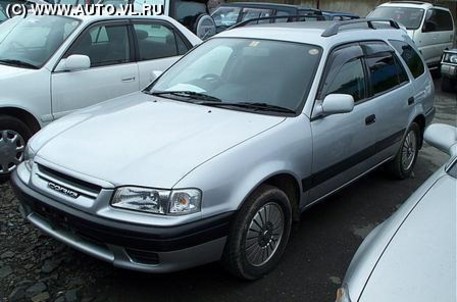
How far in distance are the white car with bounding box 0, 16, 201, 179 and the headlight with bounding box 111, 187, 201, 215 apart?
79.6 inches

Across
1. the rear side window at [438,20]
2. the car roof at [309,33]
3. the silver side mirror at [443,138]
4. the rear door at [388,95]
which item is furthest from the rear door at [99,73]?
the rear side window at [438,20]

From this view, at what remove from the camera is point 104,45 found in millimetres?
5281

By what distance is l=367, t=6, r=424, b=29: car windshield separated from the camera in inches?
457

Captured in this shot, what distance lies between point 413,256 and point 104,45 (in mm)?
4213

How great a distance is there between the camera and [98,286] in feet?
10.2

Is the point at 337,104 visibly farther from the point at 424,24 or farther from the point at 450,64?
the point at 424,24

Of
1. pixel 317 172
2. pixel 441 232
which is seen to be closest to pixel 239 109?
pixel 317 172

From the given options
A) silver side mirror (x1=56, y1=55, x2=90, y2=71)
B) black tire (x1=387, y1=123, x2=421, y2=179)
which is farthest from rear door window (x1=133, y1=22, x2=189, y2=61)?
black tire (x1=387, y1=123, x2=421, y2=179)

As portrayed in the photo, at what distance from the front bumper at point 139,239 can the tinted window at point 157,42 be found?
3.00m

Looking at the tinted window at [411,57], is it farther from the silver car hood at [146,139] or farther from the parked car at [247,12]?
the parked car at [247,12]

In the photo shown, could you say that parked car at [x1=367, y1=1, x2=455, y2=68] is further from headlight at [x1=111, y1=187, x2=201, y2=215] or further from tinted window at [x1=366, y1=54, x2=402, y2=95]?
headlight at [x1=111, y1=187, x2=201, y2=215]

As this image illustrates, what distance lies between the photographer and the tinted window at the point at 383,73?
427 cm

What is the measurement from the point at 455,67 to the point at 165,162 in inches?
341

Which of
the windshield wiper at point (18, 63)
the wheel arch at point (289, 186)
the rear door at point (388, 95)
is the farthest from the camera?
the windshield wiper at point (18, 63)
